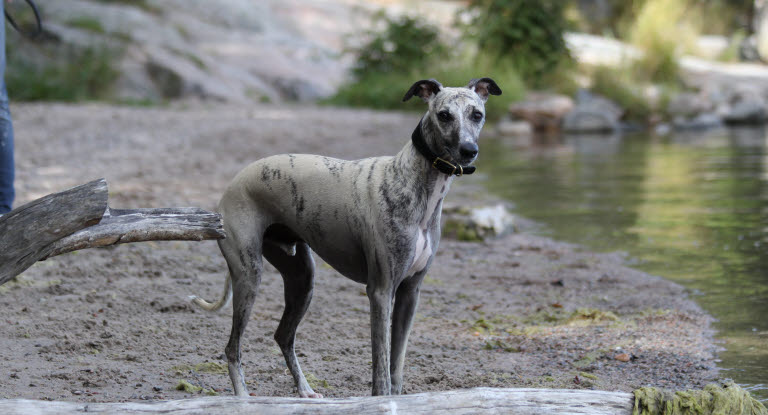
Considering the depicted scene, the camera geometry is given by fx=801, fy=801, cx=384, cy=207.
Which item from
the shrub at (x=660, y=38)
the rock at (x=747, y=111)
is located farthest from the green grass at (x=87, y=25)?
the rock at (x=747, y=111)

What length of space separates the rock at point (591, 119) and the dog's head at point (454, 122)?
55.3 feet

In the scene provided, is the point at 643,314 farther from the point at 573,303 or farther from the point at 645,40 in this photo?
the point at 645,40

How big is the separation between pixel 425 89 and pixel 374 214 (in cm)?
61

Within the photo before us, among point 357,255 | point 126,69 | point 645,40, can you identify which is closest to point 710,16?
point 645,40

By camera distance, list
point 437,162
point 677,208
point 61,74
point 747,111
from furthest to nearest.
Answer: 1. point 747,111
2. point 61,74
3. point 677,208
4. point 437,162

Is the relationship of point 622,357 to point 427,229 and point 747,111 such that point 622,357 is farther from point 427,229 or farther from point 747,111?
point 747,111

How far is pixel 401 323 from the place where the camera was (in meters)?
3.59

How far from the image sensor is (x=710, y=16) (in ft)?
100

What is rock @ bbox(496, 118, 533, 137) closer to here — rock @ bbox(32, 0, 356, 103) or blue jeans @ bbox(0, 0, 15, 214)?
rock @ bbox(32, 0, 356, 103)

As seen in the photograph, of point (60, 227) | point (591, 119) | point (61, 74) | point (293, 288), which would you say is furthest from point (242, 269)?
point (591, 119)

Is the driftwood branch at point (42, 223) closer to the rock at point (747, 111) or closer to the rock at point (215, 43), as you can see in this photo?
the rock at point (215, 43)

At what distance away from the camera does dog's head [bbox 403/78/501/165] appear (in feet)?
10.7

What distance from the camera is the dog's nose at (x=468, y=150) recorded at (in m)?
3.21

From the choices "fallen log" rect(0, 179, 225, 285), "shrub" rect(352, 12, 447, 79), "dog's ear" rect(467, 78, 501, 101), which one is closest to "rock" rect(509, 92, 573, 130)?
"shrub" rect(352, 12, 447, 79)
